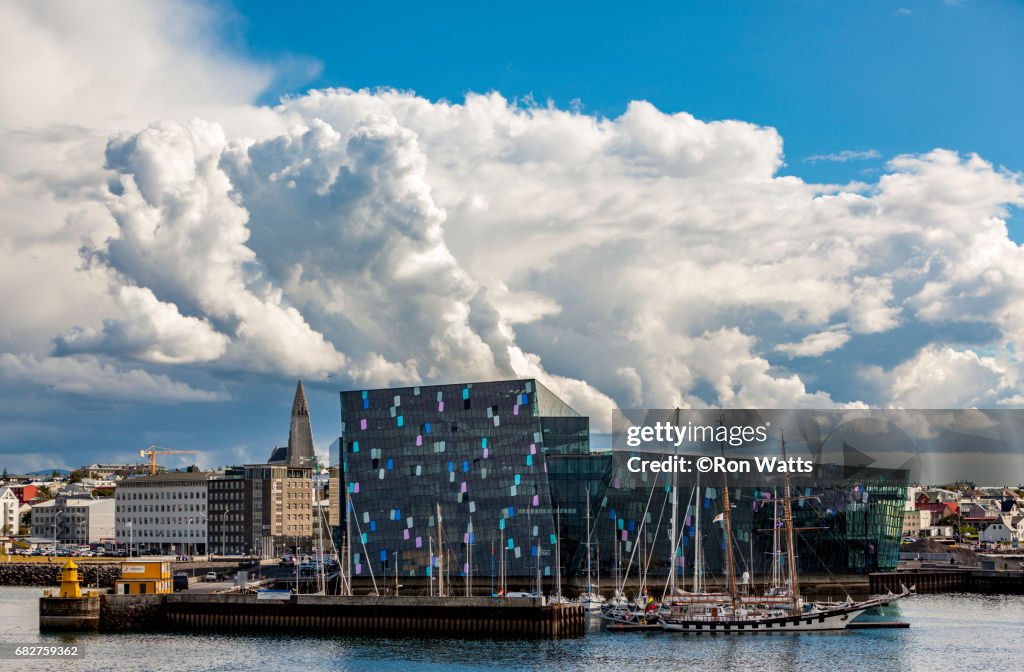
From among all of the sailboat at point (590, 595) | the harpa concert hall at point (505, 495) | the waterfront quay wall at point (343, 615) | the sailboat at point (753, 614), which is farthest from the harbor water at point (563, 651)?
the harpa concert hall at point (505, 495)

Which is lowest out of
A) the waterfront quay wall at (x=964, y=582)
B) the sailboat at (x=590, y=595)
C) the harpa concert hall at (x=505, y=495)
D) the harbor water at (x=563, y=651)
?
the waterfront quay wall at (x=964, y=582)

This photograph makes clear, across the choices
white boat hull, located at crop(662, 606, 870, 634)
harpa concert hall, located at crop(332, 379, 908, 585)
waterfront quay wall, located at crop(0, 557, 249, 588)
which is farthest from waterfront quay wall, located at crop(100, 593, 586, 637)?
waterfront quay wall, located at crop(0, 557, 249, 588)

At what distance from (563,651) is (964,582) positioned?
251ft

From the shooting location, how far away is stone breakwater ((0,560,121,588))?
5925 inches

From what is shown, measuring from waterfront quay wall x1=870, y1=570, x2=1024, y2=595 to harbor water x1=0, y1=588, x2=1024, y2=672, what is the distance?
145ft

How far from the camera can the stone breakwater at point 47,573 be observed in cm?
15050

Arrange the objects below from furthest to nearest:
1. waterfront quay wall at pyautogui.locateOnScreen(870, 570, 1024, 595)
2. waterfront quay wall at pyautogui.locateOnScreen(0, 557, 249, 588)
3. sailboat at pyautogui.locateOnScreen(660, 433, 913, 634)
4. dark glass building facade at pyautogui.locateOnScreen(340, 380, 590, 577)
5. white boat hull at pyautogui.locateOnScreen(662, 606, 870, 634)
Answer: waterfront quay wall at pyautogui.locateOnScreen(0, 557, 249, 588), waterfront quay wall at pyautogui.locateOnScreen(870, 570, 1024, 595), dark glass building facade at pyautogui.locateOnScreen(340, 380, 590, 577), sailboat at pyautogui.locateOnScreen(660, 433, 913, 634), white boat hull at pyautogui.locateOnScreen(662, 606, 870, 634)

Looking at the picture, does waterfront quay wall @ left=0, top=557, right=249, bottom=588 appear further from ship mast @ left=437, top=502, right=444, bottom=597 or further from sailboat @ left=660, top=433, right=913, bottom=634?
sailboat @ left=660, top=433, right=913, bottom=634

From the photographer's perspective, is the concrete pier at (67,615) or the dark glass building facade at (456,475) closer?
the concrete pier at (67,615)

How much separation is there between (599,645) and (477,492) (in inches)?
1363

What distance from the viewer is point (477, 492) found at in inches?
4429

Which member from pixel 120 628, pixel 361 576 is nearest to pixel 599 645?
pixel 120 628

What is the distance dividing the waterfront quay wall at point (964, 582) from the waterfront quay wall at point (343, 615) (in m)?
59.3

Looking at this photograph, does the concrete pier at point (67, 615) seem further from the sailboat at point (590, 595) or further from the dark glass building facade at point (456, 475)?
the sailboat at point (590, 595)
